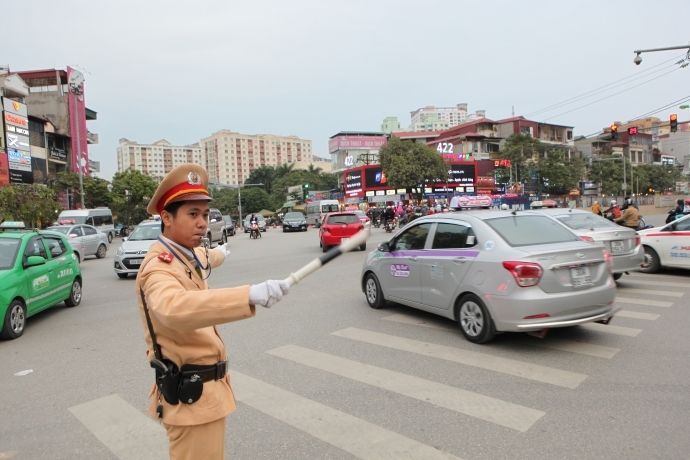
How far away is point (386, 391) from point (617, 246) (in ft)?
21.7

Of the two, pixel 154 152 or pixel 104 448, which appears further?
pixel 154 152

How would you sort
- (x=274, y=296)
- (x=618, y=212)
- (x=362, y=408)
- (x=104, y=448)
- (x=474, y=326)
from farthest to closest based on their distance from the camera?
(x=618, y=212) → (x=474, y=326) → (x=362, y=408) → (x=104, y=448) → (x=274, y=296)

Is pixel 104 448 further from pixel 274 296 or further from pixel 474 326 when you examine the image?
pixel 474 326

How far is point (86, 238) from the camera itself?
65.7 ft

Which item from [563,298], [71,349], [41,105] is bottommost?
[71,349]

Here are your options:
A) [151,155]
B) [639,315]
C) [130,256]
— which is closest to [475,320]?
[639,315]

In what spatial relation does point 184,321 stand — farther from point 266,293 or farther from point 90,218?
point 90,218

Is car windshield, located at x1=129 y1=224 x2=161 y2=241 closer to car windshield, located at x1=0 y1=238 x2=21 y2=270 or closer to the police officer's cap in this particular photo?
car windshield, located at x1=0 y1=238 x2=21 y2=270

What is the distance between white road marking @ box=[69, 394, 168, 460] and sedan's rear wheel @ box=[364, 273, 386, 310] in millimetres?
4396

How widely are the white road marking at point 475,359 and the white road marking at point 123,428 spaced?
9.51 feet

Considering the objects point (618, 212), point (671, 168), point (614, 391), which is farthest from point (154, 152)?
point (614, 391)

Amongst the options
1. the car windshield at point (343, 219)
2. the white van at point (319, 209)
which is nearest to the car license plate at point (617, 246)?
the car windshield at point (343, 219)

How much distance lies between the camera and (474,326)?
596 cm

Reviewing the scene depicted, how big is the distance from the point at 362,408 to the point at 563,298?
2706mm
